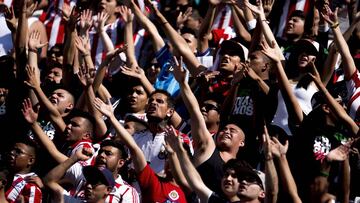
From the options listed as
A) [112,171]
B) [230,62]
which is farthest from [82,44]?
[112,171]

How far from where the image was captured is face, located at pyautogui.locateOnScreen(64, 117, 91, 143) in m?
11.4

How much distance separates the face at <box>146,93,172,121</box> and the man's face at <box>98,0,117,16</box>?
8.89ft

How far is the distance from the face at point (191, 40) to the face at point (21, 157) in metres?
2.40

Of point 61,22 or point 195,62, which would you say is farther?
point 61,22

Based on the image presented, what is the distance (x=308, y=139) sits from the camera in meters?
10.4

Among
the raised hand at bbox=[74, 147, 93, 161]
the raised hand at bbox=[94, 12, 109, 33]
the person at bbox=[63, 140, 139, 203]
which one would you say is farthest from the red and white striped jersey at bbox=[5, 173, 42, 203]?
the raised hand at bbox=[94, 12, 109, 33]

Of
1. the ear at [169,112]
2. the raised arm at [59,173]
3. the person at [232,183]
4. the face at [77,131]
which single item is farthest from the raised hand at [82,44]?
the person at [232,183]

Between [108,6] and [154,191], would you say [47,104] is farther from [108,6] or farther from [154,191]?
[108,6]

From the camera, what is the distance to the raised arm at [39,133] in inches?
433

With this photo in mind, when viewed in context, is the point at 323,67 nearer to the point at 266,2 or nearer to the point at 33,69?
the point at 266,2

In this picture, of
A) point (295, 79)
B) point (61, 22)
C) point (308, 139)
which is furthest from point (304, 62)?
point (61, 22)

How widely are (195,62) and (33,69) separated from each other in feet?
5.24

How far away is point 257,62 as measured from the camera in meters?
11.4

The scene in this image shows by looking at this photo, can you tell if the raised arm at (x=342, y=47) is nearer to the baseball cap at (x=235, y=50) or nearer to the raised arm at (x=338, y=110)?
the raised arm at (x=338, y=110)
